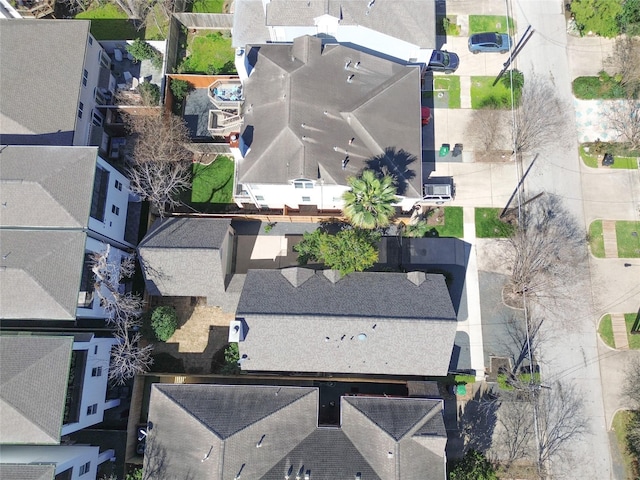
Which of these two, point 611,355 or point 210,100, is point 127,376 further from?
point 611,355

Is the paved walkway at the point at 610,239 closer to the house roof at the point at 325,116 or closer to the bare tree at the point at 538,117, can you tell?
the bare tree at the point at 538,117

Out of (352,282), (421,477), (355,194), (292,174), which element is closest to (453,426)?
(421,477)

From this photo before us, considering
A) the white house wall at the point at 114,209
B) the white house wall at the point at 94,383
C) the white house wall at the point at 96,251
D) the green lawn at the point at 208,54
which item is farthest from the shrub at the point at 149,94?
the white house wall at the point at 94,383

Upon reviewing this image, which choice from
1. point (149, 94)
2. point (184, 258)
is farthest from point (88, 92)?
point (184, 258)

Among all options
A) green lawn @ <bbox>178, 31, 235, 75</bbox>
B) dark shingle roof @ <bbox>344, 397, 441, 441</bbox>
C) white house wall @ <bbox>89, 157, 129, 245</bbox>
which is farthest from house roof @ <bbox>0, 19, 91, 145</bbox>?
dark shingle roof @ <bbox>344, 397, 441, 441</bbox>

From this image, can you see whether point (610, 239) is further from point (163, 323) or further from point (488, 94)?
point (163, 323)
